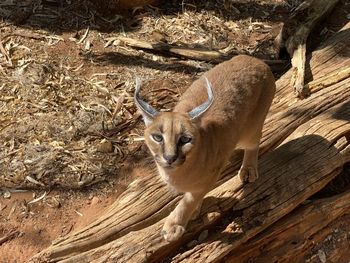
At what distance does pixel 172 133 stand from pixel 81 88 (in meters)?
3.07

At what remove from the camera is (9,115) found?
6.39 meters

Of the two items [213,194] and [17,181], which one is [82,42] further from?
[213,194]

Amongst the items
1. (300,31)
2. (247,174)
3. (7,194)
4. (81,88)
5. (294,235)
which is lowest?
(7,194)

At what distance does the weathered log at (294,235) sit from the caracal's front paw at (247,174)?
462mm

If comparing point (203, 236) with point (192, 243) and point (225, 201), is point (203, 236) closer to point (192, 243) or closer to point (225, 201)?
point (192, 243)

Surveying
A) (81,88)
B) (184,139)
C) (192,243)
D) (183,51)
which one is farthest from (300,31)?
(184,139)

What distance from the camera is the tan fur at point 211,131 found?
161 inches

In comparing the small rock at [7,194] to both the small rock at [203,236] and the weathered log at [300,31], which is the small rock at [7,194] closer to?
the small rock at [203,236]

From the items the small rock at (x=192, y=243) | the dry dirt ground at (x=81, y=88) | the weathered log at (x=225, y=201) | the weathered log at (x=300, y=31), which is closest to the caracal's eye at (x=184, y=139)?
the weathered log at (x=225, y=201)

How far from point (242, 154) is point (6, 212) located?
7.72 feet

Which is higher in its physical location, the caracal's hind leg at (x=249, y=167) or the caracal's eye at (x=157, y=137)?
the caracal's eye at (x=157, y=137)

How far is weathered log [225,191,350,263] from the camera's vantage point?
5051 mm

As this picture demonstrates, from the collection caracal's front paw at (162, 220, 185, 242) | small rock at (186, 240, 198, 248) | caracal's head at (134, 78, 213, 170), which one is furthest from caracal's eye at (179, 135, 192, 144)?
small rock at (186, 240, 198, 248)

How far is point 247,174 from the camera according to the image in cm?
512
